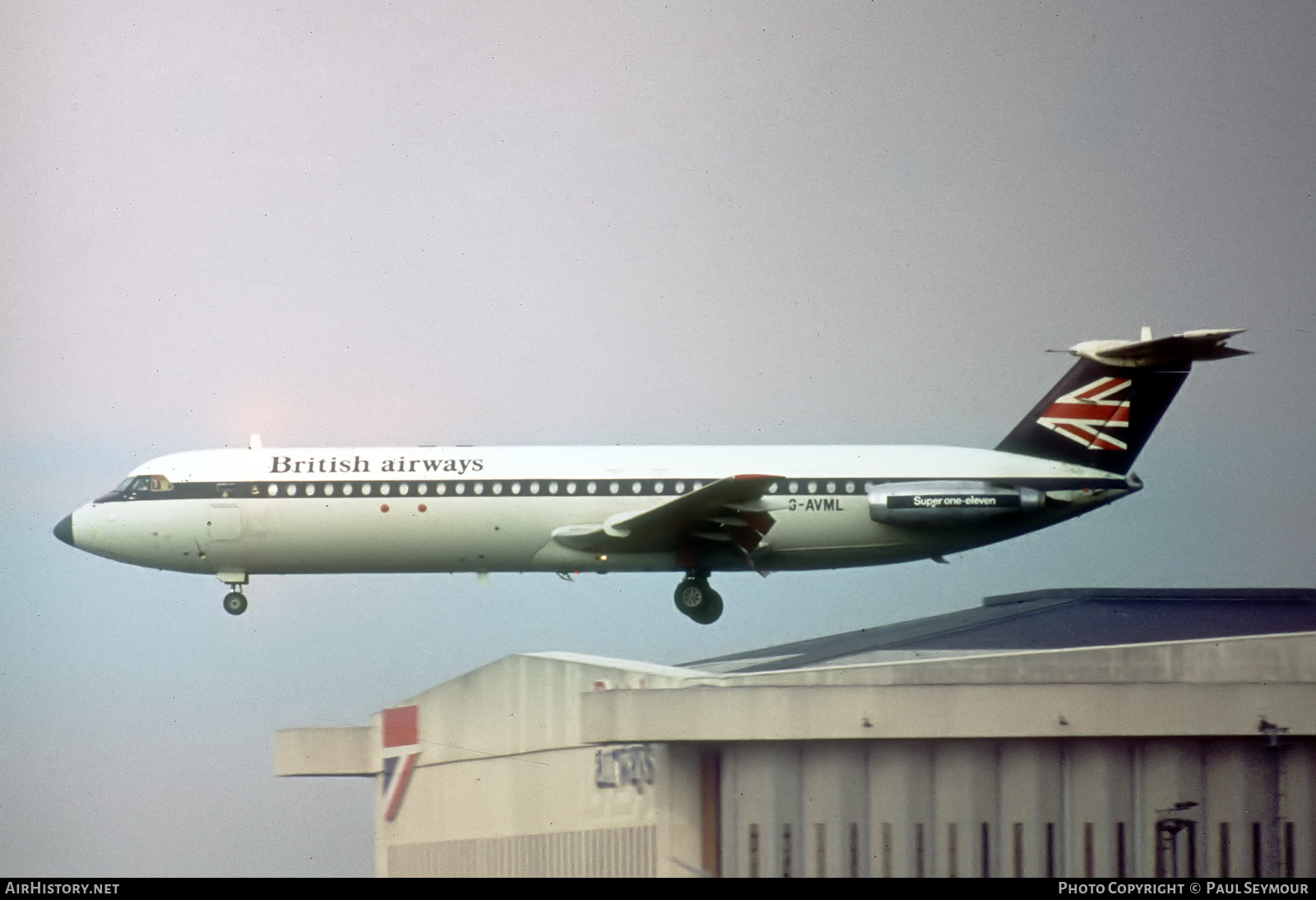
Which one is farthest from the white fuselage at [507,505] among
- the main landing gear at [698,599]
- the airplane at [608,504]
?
the main landing gear at [698,599]

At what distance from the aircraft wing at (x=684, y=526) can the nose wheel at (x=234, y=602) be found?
24.7 ft

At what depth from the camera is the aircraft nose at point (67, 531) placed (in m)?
38.1

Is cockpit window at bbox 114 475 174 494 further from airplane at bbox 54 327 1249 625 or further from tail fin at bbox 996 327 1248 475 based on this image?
tail fin at bbox 996 327 1248 475

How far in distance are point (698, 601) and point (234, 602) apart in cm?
1066

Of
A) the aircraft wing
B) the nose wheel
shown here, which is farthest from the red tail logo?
the nose wheel

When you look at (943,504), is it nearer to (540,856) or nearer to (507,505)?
(507,505)

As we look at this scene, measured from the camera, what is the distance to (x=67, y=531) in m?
38.2

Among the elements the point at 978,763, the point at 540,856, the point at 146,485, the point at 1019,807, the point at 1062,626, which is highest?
the point at 146,485

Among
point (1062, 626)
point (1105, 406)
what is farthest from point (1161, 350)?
point (1062, 626)

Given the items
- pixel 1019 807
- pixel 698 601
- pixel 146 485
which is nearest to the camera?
pixel 146 485

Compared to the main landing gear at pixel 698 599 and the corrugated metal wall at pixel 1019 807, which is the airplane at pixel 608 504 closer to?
the main landing gear at pixel 698 599
